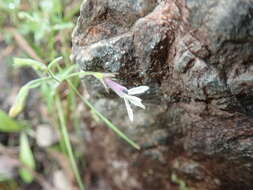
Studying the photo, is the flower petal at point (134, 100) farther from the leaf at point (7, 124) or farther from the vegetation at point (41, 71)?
the leaf at point (7, 124)

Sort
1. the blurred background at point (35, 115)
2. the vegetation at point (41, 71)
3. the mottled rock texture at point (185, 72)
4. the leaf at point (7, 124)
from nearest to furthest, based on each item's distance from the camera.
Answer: the mottled rock texture at point (185, 72), the vegetation at point (41, 71), the blurred background at point (35, 115), the leaf at point (7, 124)

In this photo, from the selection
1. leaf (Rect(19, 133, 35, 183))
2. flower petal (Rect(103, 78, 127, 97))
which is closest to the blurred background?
leaf (Rect(19, 133, 35, 183))

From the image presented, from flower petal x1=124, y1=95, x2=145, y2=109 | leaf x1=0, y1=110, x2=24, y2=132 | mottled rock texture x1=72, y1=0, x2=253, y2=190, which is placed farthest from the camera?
leaf x1=0, y1=110, x2=24, y2=132

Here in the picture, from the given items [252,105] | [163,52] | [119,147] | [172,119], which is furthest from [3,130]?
[252,105]

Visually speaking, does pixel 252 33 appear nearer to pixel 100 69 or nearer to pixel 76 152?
pixel 100 69

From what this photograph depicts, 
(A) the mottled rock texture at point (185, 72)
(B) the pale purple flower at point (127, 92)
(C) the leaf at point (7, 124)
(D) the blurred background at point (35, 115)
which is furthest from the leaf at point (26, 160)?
(B) the pale purple flower at point (127, 92)

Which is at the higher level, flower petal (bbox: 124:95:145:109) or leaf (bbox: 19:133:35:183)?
flower petal (bbox: 124:95:145:109)

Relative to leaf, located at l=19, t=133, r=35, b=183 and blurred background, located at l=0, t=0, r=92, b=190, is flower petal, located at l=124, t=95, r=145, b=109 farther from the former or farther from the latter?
→ leaf, located at l=19, t=133, r=35, b=183
